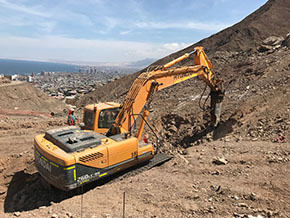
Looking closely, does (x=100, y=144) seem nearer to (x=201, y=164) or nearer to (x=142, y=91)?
(x=142, y=91)

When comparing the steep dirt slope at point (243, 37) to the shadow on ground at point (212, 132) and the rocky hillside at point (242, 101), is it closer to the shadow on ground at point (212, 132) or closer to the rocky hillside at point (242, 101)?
the rocky hillside at point (242, 101)

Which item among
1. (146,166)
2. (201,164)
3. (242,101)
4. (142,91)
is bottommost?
(146,166)

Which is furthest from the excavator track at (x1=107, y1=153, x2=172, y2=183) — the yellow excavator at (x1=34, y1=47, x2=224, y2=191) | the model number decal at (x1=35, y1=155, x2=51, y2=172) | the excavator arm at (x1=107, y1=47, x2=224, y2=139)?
the model number decal at (x1=35, y1=155, x2=51, y2=172)

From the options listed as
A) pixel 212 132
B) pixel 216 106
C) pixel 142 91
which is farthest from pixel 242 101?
pixel 142 91

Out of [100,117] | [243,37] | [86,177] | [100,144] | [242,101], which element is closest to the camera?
[86,177]

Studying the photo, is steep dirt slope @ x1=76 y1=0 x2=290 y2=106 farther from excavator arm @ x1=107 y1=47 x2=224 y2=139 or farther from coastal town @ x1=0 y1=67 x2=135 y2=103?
excavator arm @ x1=107 y1=47 x2=224 y2=139

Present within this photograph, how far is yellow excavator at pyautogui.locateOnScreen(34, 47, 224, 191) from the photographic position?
221 inches

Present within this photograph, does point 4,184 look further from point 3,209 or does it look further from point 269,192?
point 269,192

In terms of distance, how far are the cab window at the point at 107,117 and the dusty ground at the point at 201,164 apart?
1910mm

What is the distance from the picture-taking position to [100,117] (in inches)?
289

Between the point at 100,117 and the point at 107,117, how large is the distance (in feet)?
0.86

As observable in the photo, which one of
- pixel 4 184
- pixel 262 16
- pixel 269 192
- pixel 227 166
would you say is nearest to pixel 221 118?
pixel 227 166

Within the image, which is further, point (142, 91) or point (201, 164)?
point (142, 91)

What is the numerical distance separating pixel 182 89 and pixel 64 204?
42.1 ft
